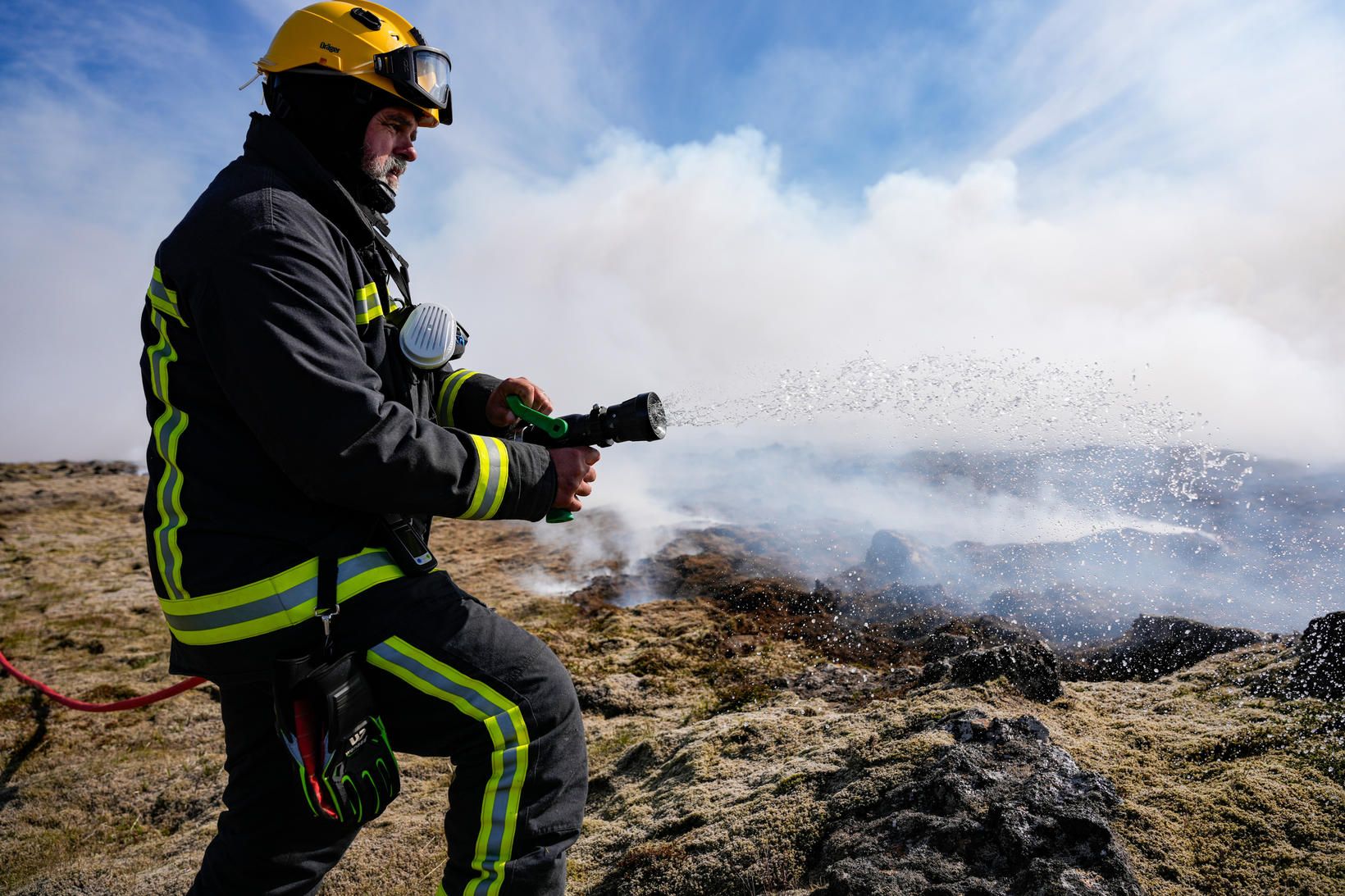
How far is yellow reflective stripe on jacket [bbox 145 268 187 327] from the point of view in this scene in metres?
2.04

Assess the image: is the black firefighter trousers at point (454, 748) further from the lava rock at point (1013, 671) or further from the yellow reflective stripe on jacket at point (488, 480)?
the lava rock at point (1013, 671)

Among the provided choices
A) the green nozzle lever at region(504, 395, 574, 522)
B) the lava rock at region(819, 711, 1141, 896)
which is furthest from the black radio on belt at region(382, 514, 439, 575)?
the lava rock at region(819, 711, 1141, 896)

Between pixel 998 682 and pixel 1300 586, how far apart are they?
6385 mm

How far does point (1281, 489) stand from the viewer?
419 inches

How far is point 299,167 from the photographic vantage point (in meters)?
2.22

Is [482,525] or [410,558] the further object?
[482,525]

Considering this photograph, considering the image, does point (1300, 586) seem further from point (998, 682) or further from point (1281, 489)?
point (998, 682)

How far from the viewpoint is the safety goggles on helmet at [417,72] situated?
2447 mm

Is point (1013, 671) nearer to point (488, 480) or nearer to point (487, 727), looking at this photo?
point (487, 727)

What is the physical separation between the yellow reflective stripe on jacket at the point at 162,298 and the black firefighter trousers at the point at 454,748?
1.01 metres

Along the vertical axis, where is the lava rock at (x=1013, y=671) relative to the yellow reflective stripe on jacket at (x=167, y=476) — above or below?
below

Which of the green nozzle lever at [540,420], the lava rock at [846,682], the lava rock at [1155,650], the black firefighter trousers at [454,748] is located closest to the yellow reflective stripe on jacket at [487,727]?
the black firefighter trousers at [454,748]

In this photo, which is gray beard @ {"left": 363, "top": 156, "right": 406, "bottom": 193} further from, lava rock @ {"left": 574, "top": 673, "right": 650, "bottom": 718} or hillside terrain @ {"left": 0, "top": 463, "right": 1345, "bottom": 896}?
lava rock @ {"left": 574, "top": 673, "right": 650, "bottom": 718}

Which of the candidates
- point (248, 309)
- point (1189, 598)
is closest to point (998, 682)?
point (248, 309)
